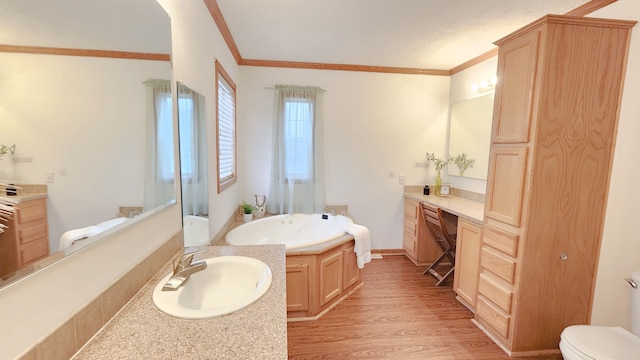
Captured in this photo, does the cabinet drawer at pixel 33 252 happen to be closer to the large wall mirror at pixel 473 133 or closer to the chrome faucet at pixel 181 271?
the chrome faucet at pixel 181 271

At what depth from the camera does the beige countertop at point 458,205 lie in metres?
2.45

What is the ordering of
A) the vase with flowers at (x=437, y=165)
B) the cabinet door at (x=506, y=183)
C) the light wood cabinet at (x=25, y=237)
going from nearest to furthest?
1. the light wood cabinet at (x=25, y=237)
2. the cabinet door at (x=506, y=183)
3. the vase with flowers at (x=437, y=165)

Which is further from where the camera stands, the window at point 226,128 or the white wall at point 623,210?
the window at point 226,128

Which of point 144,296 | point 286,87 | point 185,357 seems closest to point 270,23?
point 286,87

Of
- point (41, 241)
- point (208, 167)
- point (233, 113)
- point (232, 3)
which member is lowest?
point (41, 241)

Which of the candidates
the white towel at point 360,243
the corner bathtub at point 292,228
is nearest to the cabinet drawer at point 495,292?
the white towel at point 360,243

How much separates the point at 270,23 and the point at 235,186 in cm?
172

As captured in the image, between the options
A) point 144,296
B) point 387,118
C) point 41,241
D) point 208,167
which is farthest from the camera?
point 387,118

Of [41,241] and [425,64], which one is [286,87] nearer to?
[425,64]

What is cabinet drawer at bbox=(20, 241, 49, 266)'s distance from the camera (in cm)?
61

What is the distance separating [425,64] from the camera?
3432mm

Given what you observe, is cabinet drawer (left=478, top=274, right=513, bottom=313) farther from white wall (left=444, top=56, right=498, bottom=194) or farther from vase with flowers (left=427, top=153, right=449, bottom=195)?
vase with flowers (left=427, top=153, right=449, bottom=195)

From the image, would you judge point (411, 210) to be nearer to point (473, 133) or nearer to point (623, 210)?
point (473, 133)

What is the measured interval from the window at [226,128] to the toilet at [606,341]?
8.20 feet
